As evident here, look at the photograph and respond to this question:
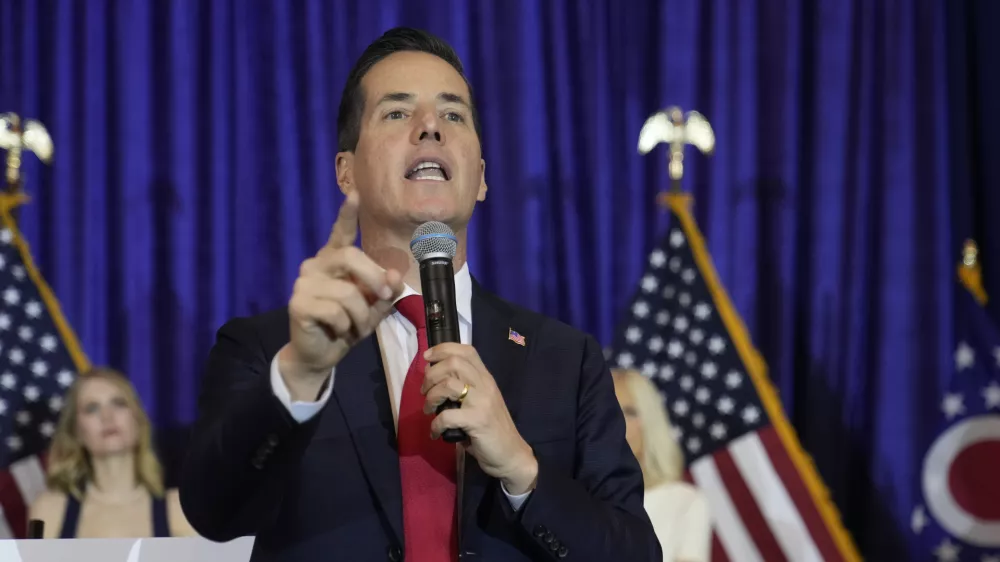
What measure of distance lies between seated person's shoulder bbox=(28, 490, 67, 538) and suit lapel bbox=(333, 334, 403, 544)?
2.66 metres

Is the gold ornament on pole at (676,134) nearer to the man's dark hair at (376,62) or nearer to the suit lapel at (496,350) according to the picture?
the man's dark hair at (376,62)

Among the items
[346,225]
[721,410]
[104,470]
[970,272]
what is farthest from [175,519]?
[970,272]

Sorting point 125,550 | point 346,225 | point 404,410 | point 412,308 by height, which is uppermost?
point 346,225

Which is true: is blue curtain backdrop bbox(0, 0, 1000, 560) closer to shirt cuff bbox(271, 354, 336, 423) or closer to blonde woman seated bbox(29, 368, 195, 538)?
blonde woman seated bbox(29, 368, 195, 538)

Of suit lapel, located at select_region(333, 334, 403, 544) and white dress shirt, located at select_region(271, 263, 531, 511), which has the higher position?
white dress shirt, located at select_region(271, 263, 531, 511)

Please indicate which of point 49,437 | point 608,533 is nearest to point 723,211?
point 49,437

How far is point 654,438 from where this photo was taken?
3838mm

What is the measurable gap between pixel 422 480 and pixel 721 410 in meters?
2.70

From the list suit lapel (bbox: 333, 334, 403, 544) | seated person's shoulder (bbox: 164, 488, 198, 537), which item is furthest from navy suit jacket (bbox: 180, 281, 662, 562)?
seated person's shoulder (bbox: 164, 488, 198, 537)

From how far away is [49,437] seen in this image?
3.98 metres

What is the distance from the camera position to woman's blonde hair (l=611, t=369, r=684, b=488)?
382 centimetres

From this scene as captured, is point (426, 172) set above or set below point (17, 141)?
below

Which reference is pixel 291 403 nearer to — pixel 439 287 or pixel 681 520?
pixel 439 287

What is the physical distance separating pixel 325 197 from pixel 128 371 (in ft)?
3.22
